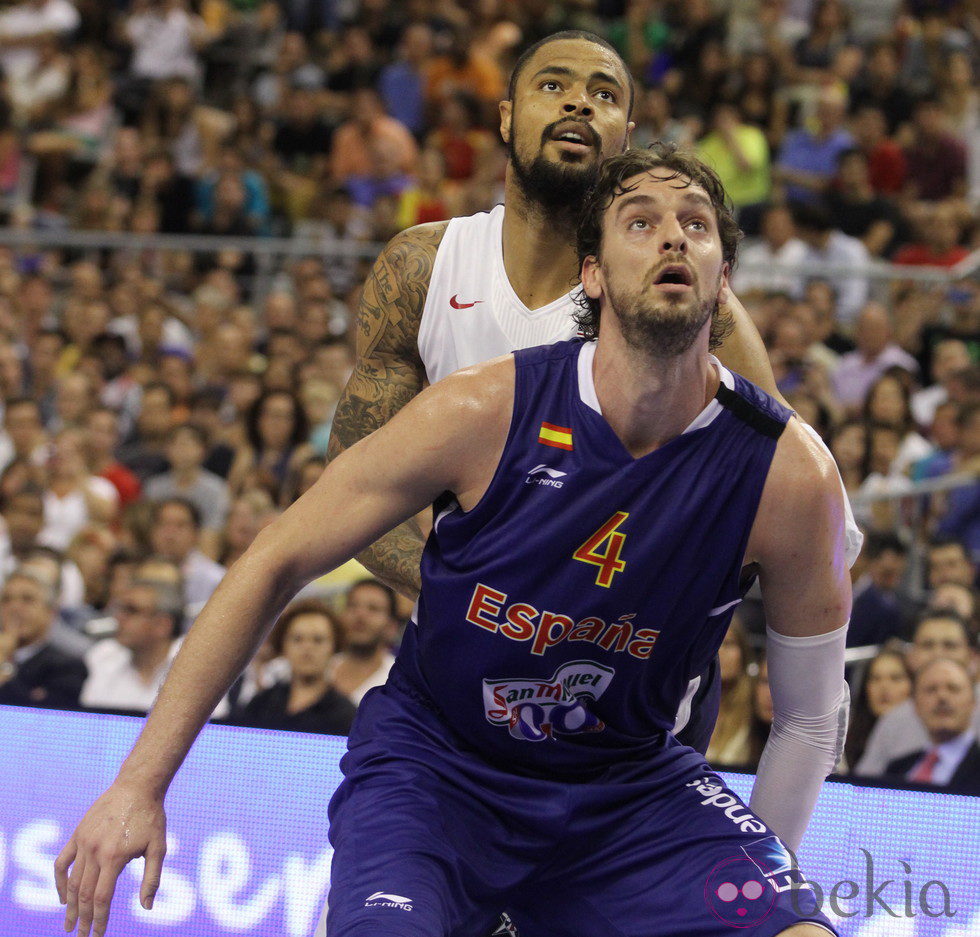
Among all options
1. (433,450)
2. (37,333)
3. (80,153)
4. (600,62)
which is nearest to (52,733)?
(433,450)

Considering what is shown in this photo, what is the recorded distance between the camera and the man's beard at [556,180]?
344 cm

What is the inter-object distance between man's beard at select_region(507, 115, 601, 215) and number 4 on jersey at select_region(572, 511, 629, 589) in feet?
3.43

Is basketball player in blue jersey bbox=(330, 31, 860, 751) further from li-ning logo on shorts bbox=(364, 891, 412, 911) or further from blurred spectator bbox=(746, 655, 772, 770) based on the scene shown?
blurred spectator bbox=(746, 655, 772, 770)

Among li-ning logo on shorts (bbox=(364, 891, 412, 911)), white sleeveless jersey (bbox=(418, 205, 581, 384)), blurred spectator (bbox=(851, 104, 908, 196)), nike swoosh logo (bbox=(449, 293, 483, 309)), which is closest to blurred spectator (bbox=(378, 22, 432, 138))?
blurred spectator (bbox=(851, 104, 908, 196))

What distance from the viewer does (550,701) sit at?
2.80 meters

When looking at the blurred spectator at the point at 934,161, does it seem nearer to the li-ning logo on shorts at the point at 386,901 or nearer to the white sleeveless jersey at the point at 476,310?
the white sleeveless jersey at the point at 476,310

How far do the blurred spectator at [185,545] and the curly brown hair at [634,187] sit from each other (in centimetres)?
453

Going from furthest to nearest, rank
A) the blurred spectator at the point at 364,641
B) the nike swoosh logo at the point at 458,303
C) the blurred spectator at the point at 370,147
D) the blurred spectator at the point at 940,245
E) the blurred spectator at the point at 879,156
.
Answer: the blurred spectator at the point at 370,147
the blurred spectator at the point at 879,156
the blurred spectator at the point at 940,245
the blurred spectator at the point at 364,641
the nike swoosh logo at the point at 458,303

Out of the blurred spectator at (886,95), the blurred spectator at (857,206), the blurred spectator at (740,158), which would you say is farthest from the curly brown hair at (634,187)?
the blurred spectator at (886,95)

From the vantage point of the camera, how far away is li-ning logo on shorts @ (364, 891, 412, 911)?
253 centimetres

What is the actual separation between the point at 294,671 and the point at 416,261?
2562mm

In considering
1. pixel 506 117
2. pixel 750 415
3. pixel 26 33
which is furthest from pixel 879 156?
pixel 750 415

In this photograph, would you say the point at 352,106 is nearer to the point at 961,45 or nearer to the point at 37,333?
the point at 37,333

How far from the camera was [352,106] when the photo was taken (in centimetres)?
1266
